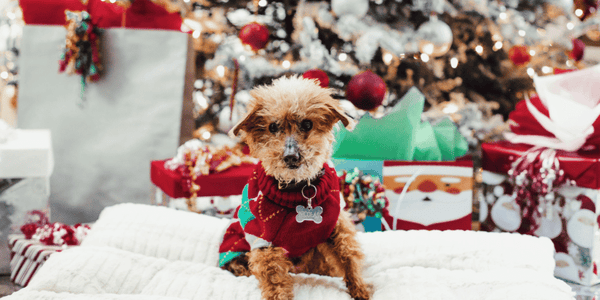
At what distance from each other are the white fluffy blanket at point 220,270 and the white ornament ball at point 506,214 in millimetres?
262

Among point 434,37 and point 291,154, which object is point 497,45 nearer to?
point 434,37

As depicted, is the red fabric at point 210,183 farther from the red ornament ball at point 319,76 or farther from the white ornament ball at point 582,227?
the white ornament ball at point 582,227

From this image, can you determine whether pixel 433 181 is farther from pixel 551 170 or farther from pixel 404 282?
pixel 404 282

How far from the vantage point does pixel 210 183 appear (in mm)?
1223

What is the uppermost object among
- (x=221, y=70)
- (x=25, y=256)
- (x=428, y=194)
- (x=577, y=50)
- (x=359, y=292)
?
(x=577, y=50)

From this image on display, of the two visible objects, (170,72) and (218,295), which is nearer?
(218,295)

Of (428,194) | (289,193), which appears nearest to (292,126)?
(289,193)

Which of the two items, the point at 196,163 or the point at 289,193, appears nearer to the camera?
the point at 289,193

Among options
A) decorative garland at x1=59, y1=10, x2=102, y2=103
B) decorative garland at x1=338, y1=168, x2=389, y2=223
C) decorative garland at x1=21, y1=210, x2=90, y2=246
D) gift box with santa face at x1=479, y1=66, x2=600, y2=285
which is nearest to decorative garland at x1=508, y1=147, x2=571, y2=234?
gift box with santa face at x1=479, y1=66, x2=600, y2=285

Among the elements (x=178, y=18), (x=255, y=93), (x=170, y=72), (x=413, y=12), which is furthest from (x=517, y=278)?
(x=178, y=18)

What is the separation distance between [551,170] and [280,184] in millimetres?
821

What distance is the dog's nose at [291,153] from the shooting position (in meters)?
0.71

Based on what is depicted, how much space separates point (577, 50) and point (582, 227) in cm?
93

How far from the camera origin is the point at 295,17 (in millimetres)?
1604
